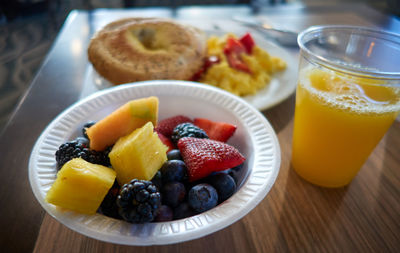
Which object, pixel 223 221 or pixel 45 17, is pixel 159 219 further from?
pixel 45 17

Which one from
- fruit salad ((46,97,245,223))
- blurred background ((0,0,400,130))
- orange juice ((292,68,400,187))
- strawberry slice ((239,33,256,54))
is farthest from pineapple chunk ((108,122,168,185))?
blurred background ((0,0,400,130))

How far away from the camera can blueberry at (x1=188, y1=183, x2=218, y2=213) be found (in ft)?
1.75

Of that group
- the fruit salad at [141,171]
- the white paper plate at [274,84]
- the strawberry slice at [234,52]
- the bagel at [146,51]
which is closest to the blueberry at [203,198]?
the fruit salad at [141,171]

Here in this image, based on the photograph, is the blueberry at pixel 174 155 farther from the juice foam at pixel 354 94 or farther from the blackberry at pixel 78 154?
the juice foam at pixel 354 94

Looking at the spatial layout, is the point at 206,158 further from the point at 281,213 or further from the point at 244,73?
the point at 244,73

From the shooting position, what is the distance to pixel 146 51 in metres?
1.15

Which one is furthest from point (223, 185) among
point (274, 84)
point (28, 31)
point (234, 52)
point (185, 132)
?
point (28, 31)

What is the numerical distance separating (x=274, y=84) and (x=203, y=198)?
0.79 m

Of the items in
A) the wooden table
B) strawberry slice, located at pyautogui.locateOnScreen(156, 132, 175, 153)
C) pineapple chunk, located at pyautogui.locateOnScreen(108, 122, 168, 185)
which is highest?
pineapple chunk, located at pyautogui.locateOnScreen(108, 122, 168, 185)

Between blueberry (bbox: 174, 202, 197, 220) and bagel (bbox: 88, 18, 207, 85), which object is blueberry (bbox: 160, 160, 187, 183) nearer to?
blueberry (bbox: 174, 202, 197, 220)

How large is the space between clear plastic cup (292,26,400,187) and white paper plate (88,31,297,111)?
0.82ft

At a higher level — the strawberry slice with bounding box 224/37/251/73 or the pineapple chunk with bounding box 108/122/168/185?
the pineapple chunk with bounding box 108/122/168/185

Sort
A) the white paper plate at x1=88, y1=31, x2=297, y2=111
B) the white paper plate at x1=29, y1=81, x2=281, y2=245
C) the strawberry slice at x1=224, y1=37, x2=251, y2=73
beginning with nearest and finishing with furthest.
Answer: the white paper plate at x1=29, y1=81, x2=281, y2=245, the white paper plate at x1=88, y1=31, x2=297, y2=111, the strawberry slice at x1=224, y1=37, x2=251, y2=73

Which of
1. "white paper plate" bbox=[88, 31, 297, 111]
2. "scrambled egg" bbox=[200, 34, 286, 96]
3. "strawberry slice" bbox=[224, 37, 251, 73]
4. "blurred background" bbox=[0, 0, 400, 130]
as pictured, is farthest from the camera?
"blurred background" bbox=[0, 0, 400, 130]
